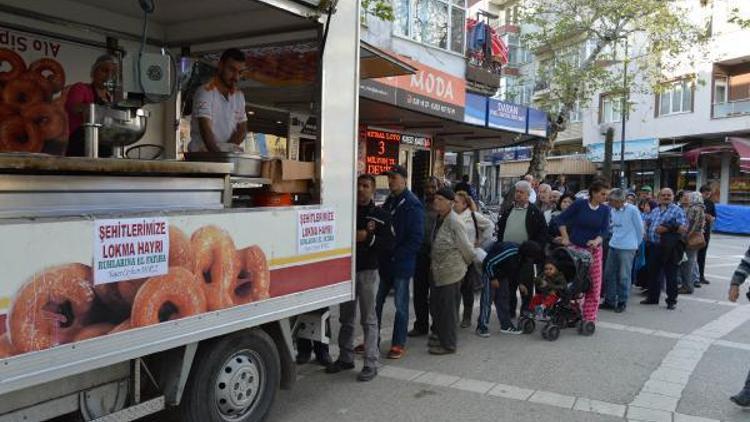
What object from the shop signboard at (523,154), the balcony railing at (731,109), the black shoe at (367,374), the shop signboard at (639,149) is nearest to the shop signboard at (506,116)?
the black shoe at (367,374)

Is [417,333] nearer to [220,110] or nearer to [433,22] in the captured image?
[220,110]

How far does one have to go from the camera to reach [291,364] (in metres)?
4.42

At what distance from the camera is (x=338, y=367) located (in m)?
5.68

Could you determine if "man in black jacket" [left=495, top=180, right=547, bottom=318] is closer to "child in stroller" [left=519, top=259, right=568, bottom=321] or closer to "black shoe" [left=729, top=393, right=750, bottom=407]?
"child in stroller" [left=519, top=259, right=568, bottom=321]

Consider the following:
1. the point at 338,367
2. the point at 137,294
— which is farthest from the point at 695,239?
the point at 137,294

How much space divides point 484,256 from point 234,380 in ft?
13.0

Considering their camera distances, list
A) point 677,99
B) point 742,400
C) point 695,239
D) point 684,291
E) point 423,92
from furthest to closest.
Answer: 1. point 677,99
2. point 684,291
3. point 423,92
4. point 695,239
5. point 742,400

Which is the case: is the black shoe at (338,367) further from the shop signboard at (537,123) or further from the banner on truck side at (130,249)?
the shop signboard at (537,123)

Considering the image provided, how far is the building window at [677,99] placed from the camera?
29633 millimetres

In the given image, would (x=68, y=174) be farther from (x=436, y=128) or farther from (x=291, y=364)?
(x=436, y=128)

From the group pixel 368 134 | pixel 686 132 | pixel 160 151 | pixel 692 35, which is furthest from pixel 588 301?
pixel 686 132

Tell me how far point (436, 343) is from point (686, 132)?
89.4 feet

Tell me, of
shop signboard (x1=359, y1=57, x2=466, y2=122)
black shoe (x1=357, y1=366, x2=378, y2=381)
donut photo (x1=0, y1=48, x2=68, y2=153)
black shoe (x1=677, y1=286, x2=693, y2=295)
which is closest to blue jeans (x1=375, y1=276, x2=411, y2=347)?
black shoe (x1=357, y1=366, x2=378, y2=381)

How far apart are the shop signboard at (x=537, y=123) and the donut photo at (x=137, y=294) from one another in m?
11.8
